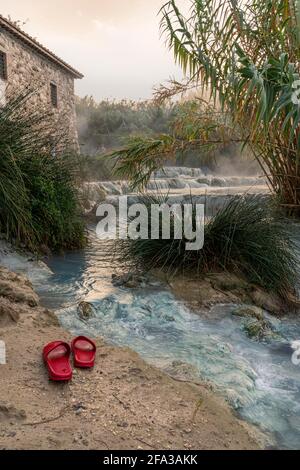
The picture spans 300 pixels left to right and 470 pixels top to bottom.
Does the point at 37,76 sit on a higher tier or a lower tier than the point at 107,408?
higher

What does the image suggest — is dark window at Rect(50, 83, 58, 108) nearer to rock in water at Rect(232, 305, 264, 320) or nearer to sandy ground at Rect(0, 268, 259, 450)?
rock in water at Rect(232, 305, 264, 320)

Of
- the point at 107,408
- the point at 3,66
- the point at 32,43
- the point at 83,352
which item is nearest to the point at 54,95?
the point at 32,43

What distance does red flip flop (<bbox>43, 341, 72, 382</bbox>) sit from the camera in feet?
7.18

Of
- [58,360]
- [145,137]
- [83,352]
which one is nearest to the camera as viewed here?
[58,360]

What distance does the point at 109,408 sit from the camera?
2.04 meters

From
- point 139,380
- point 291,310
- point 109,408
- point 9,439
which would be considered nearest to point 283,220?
point 291,310

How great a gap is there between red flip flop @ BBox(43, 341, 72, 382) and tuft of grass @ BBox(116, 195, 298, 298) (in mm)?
2016

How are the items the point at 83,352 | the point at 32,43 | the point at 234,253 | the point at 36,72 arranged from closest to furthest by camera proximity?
the point at 83,352 → the point at 234,253 → the point at 32,43 → the point at 36,72

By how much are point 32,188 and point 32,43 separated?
824cm

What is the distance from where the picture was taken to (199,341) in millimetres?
3150

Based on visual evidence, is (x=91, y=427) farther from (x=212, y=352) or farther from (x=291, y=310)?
(x=291, y=310)

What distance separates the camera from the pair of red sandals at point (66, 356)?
221 centimetres

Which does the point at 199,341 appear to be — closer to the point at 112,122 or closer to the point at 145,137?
the point at 145,137

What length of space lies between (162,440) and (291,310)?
2.65m
